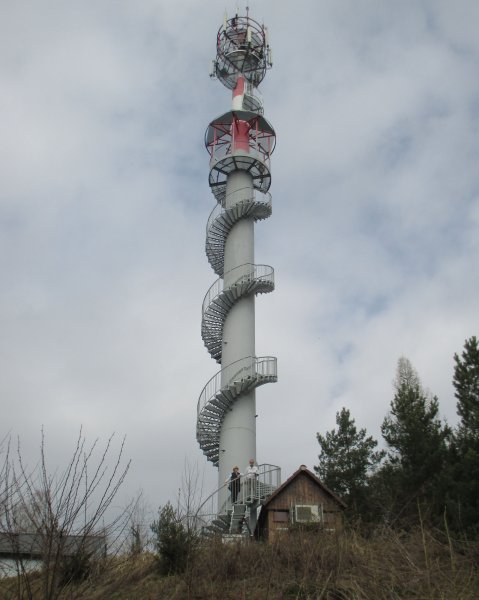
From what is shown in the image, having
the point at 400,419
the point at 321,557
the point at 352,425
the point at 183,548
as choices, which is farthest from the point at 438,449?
the point at 321,557

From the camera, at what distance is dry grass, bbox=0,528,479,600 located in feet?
25.3

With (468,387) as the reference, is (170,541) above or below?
below

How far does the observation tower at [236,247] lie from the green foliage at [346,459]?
617cm

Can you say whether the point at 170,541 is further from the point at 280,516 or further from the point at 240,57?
the point at 240,57

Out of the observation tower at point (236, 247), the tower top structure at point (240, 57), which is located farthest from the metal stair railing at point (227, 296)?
the tower top structure at point (240, 57)

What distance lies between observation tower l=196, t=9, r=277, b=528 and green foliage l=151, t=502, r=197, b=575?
8038mm

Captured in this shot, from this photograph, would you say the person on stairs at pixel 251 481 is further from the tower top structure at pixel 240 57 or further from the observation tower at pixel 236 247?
the tower top structure at pixel 240 57

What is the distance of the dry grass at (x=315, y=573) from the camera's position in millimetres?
7700

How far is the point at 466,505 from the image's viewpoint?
19188mm

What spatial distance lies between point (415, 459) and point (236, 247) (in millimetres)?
11576

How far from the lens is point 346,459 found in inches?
1158

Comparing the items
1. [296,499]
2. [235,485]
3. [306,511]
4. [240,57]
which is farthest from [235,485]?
[240,57]

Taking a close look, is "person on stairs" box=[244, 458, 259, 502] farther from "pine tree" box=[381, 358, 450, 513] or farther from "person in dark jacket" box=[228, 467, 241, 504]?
"pine tree" box=[381, 358, 450, 513]

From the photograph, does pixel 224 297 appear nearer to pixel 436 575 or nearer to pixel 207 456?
pixel 207 456
